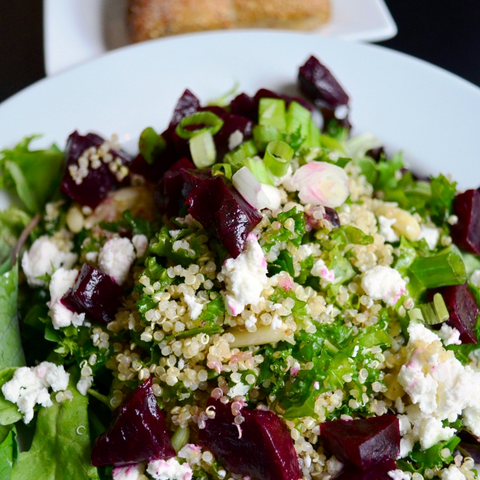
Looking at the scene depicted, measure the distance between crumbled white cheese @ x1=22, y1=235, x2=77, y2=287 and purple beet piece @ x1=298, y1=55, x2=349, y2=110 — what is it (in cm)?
118

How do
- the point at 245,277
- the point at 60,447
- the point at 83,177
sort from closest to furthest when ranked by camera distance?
the point at 245,277
the point at 60,447
the point at 83,177

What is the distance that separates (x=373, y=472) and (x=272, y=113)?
4.14 ft

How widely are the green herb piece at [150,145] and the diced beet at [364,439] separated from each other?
1.11 metres

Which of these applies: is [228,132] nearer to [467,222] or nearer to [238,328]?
[238,328]

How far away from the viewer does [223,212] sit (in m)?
1.54

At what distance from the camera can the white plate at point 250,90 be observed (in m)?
2.28

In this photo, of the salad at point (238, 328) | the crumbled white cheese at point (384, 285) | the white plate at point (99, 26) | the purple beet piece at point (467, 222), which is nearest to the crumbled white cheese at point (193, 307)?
the salad at point (238, 328)

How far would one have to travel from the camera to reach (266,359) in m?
1.62

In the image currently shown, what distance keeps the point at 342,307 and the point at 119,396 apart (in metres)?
0.74

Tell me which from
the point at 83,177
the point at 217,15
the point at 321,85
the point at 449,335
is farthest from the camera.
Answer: the point at 217,15

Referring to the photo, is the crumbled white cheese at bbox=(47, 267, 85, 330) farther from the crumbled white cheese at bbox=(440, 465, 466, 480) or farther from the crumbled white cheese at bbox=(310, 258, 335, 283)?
the crumbled white cheese at bbox=(440, 465, 466, 480)

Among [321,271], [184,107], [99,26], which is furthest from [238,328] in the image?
[99,26]

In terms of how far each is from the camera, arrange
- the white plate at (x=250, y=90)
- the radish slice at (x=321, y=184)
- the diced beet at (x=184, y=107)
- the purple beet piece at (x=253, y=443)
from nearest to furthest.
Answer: the purple beet piece at (x=253, y=443)
the radish slice at (x=321, y=184)
the diced beet at (x=184, y=107)
the white plate at (x=250, y=90)

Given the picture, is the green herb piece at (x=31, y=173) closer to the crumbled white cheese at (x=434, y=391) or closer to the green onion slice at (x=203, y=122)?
the green onion slice at (x=203, y=122)
